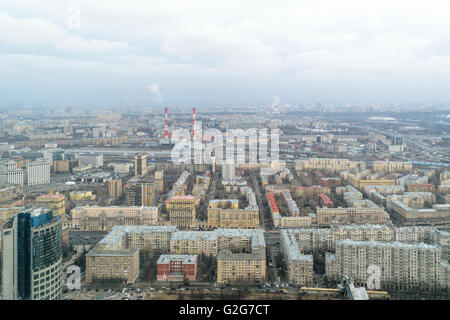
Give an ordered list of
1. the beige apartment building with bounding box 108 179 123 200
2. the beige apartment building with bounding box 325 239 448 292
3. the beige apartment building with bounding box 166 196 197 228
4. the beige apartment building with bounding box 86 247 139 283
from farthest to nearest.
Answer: the beige apartment building with bounding box 108 179 123 200, the beige apartment building with bounding box 166 196 197 228, the beige apartment building with bounding box 86 247 139 283, the beige apartment building with bounding box 325 239 448 292

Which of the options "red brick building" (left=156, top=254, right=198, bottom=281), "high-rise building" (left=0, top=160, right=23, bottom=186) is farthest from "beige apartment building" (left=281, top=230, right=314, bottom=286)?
"high-rise building" (left=0, top=160, right=23, bottom=186)

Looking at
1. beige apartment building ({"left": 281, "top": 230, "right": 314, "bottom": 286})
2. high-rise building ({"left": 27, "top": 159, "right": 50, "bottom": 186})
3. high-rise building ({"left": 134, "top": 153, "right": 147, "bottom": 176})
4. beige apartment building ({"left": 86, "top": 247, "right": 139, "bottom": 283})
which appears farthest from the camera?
high-rise building ({"left": 134, "top": 153, "right": 147, "bottom": 176})

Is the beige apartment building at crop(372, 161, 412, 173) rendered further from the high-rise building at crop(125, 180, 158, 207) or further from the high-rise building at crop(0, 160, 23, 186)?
the high-rise building at crop(0, 160, 23, 186)

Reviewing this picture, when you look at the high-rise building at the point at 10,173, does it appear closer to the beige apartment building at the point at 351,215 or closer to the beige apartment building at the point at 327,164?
the beige apartment building at the point at 351,215

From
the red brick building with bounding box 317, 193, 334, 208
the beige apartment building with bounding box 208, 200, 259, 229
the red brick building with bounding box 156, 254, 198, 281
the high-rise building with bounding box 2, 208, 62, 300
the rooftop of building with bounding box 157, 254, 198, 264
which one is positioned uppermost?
the high-rise building with bounding box 2, 208, 62, 300

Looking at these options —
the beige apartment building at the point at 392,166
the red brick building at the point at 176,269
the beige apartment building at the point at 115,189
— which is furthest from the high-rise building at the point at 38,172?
the beige apartment building at the point at 392,166

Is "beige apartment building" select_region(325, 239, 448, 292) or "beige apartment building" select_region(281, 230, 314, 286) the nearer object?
"beige apartment building" select_region(325, 239, 448, 292)

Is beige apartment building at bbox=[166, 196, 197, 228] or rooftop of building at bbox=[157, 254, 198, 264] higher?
beige apartment building at bbox=[166, 196, 197, 228]
